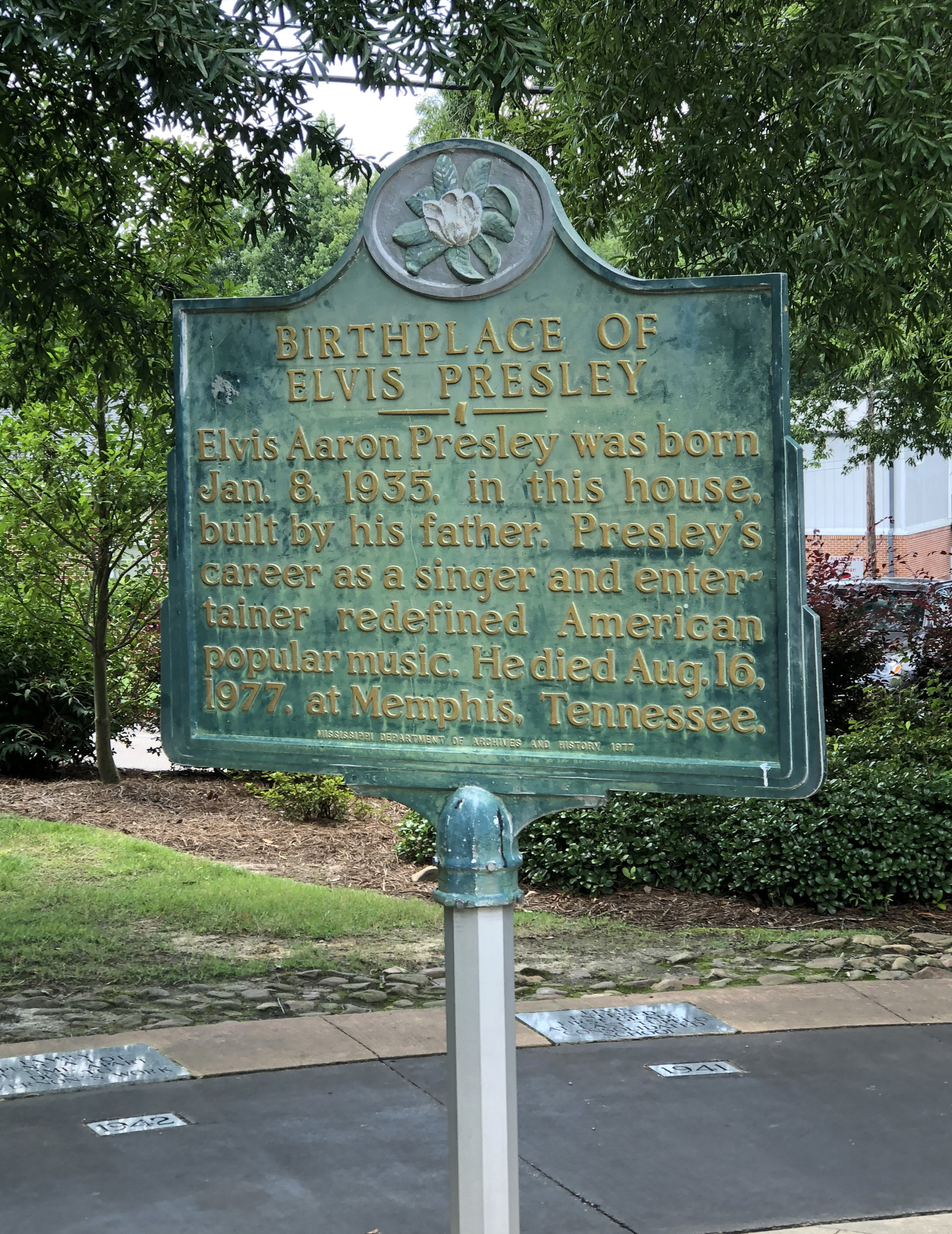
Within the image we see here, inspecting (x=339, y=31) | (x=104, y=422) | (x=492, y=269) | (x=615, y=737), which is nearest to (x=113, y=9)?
(x=339, y=31)

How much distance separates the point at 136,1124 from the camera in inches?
A: 191

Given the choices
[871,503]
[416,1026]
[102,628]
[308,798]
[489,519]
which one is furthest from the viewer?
[871,503]

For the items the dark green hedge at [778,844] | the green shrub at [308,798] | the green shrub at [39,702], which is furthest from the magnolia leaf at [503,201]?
the green shrub at [39,702]

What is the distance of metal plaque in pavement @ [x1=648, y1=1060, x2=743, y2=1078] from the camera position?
5406 mm

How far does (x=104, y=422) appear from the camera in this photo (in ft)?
39.5

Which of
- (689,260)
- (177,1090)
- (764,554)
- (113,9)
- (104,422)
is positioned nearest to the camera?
(764,554)

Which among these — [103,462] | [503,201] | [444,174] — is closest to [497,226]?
Result: [503,201]

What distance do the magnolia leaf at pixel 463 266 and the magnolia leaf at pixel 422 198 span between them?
0.12 meters

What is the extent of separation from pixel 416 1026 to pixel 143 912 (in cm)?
287

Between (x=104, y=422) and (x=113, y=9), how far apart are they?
656 centimetres

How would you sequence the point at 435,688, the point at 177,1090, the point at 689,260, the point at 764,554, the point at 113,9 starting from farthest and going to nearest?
the point at 689,260
the point at 113,9
the point at 177,1090
the point at 435,688
the point at 764,554

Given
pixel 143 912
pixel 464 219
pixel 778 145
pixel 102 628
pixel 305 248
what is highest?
pixel 305 248

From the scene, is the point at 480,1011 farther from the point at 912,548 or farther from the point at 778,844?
the point at 912,548

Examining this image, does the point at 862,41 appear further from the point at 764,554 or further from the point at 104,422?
the point at 104,422
